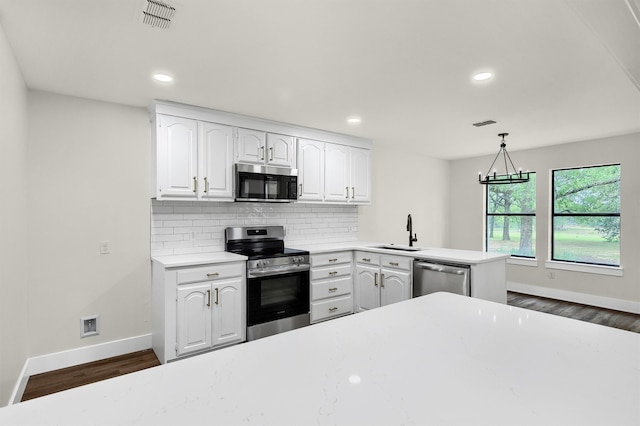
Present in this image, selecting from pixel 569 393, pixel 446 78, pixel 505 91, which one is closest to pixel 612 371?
pixel 569 393

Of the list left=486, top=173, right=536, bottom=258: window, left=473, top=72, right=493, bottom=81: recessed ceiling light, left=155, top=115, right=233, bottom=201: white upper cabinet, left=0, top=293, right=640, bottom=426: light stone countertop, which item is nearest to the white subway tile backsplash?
left=155, top=115, right=233, bottom=201: white upper cabinet

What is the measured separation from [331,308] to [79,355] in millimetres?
2508

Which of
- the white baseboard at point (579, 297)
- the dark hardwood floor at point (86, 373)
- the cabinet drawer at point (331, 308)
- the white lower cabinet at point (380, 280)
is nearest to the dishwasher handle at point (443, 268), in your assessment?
the white lower cabinet at point (380, 280)

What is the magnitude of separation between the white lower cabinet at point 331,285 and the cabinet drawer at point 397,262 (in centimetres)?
50

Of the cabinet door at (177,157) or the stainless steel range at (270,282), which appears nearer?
the cabinet door at (177,157)

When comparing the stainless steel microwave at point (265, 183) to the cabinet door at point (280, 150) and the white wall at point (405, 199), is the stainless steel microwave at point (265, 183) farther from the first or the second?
the white wall at point (405, 199)

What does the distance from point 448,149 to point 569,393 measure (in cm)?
541

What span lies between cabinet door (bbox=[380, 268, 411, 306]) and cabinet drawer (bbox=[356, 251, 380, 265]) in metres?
0.15

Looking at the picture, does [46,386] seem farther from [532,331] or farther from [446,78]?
[446,78]

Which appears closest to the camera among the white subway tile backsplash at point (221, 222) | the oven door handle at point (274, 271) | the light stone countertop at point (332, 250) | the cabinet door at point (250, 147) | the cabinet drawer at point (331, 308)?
the light stone countertop at point (332, 250)

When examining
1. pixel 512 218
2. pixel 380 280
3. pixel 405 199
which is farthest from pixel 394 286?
pixel 512 218

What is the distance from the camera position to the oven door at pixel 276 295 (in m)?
3.43

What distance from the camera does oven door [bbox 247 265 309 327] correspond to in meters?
3.43

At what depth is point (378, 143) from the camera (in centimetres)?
534
